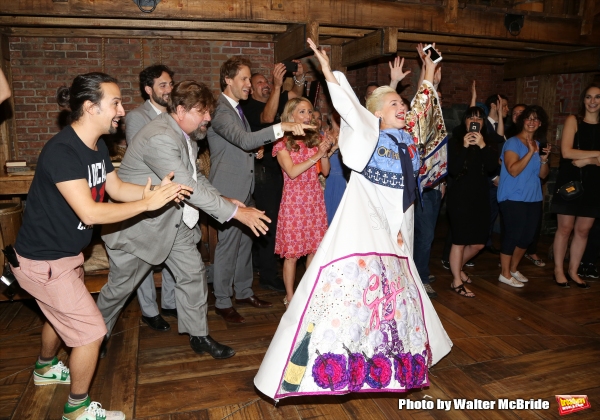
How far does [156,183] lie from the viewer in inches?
110

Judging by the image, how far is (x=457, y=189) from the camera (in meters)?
4.09

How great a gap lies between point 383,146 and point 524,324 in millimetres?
1976

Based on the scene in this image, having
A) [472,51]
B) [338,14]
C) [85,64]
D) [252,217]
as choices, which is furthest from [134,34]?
[472,51]

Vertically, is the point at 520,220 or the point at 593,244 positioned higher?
the point at 520,220

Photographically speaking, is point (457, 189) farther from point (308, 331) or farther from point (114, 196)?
point (114, 196)

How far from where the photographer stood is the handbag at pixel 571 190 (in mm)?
4230

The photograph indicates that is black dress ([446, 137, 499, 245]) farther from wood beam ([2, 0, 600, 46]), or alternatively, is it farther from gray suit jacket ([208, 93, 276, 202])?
gray suit jacket ([208, 93, 276, 202])

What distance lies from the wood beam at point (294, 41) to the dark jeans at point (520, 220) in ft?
7.39

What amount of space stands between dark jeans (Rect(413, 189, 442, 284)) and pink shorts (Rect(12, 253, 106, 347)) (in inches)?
Answer: 108

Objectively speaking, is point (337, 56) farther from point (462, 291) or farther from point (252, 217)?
point (252, 217)

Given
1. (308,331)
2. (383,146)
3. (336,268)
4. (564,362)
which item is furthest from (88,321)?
(564,362)

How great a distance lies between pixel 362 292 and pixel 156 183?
Result: 134cm

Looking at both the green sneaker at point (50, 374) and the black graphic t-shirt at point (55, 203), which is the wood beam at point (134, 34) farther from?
the green sneaker at point (50, 374)

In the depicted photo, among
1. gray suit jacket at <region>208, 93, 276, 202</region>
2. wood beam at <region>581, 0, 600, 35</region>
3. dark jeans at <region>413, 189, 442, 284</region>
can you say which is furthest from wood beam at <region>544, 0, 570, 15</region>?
gray suit jacket at <region>208, 93, 276, 202</region>
